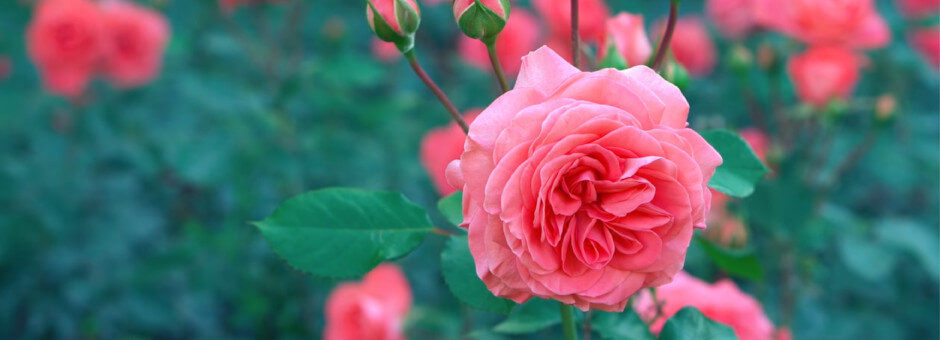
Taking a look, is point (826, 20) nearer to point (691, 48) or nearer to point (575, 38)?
point (691, 48)

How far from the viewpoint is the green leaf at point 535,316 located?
72 cm

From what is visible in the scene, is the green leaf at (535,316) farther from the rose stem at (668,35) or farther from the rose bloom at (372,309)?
the rose bloom at (372,309)

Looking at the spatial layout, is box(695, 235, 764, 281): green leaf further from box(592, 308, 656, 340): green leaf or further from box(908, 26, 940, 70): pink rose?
box(908, 26, 940, 70): pink rose

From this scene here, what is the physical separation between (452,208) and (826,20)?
115 centimetres

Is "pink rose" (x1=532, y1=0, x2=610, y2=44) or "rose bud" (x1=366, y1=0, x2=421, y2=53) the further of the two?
"pink rose" (x1=532, y1=0, x2=610, y2=44)

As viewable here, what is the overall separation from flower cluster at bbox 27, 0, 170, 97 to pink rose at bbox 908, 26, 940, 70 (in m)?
2.14

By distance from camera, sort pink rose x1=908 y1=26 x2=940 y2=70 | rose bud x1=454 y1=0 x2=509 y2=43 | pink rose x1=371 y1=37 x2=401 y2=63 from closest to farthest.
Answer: rose bud x1=454 y1=0 x2=509 y2=43 → pink rose x1=908 y1=26 x2=940 y2=70 → pink rose x1=371 y1=37 x2=401 y2=63

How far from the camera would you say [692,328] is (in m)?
0.65

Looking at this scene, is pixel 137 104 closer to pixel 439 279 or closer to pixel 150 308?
pixel 150 308

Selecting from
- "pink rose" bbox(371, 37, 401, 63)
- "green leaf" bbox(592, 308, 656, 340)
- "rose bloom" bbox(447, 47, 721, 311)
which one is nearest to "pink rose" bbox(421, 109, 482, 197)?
"pink rose" bbox(371, 37, 401, 63)

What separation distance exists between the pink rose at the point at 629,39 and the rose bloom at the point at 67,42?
1668 millimetres

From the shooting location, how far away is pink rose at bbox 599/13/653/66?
29.9 inches

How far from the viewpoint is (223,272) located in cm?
203

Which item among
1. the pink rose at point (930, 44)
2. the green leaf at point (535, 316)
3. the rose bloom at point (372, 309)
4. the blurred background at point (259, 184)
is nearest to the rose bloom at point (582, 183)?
the green leaf at point (535, 316)
